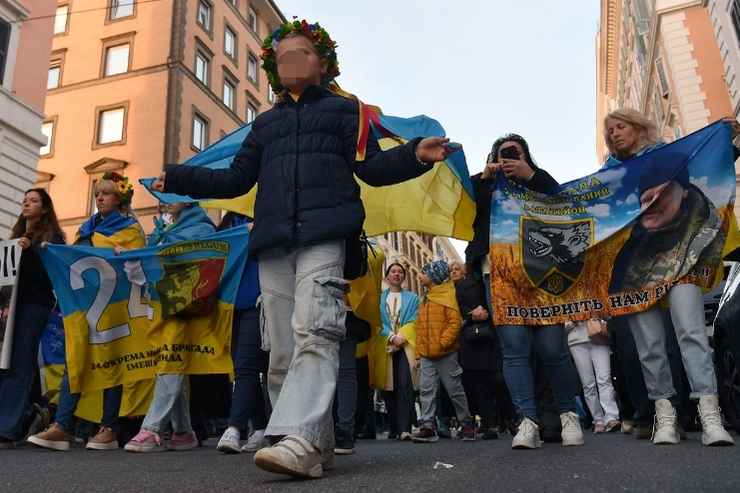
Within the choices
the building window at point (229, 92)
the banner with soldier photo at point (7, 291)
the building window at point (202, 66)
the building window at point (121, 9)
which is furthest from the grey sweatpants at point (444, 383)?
the building window at point (121, 9)

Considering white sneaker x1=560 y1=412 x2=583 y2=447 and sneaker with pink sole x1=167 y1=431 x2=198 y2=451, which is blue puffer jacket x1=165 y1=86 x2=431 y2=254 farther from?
sneaker with pink sole x1=167 y1=431 x2=198 y2=451

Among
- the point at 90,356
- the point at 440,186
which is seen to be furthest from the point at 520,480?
the point at 90,356

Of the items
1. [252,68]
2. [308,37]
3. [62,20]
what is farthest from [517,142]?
[252,68]

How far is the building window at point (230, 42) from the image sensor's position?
102 ft

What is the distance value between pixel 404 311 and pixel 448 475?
5.51 meters

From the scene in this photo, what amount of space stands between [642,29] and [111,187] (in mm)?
30493

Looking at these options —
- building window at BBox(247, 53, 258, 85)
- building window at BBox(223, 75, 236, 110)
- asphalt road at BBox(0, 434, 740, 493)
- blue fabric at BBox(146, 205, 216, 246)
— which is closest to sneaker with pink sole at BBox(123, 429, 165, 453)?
asphalt road at BBox(0, 434, 740, 493)

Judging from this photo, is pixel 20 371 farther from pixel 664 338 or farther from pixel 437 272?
pixel 664 338

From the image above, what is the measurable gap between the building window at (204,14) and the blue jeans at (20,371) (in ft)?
85.0

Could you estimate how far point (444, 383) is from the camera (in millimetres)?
6887

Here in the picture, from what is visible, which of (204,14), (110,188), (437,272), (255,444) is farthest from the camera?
(204,14)

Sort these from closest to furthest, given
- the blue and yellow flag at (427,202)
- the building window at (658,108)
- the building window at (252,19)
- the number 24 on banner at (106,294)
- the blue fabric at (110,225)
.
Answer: the blue and yellow flag at (427,202)
the number 24 on banner at (106,294)
the blue fabric at (110,225)
the building window at (658,108)
the building window at (252,19)

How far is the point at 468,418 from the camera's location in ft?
21.7

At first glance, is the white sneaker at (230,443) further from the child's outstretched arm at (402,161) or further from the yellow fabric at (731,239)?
the yellow fabric at (731,239)
